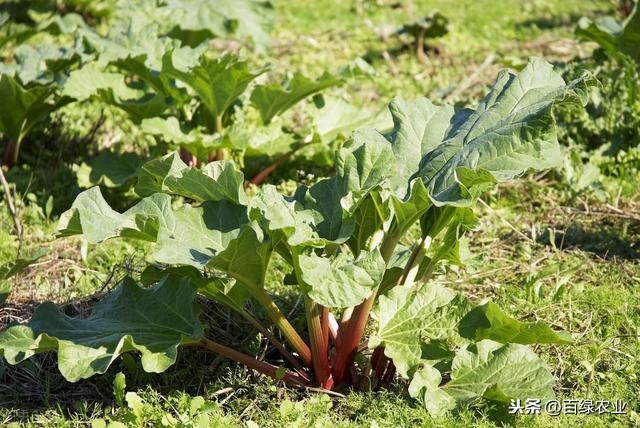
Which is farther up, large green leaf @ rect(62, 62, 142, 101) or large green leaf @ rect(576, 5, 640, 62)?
large green leaf @ rect(62, 62, 142, 101)

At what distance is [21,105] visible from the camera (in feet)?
15.5

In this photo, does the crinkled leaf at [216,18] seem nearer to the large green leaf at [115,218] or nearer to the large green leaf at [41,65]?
the large green leaf at [41,65]

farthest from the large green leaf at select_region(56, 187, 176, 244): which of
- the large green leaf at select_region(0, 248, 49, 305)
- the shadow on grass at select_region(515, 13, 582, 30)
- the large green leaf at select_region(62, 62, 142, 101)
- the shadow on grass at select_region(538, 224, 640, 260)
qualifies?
the shadow on grass at select_region(515, 13, 582, 30)

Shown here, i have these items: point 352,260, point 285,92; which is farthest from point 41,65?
point 352,260

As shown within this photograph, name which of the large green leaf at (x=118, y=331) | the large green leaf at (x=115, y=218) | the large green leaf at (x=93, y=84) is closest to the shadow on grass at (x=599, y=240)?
the large green leaf at (x=118, y=331)

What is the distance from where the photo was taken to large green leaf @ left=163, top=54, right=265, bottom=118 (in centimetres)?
426

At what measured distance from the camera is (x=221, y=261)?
2695 millimetres

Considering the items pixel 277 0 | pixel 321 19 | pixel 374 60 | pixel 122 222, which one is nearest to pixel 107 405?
pixel 122 222

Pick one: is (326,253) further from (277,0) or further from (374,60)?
(277,0)

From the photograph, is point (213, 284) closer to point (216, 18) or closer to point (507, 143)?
point (507, 143)

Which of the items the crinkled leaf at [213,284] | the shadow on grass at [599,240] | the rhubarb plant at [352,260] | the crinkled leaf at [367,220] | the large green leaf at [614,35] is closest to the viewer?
the rhubarb plant at [352,260]

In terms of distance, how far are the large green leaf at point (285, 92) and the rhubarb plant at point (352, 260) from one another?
155 cm

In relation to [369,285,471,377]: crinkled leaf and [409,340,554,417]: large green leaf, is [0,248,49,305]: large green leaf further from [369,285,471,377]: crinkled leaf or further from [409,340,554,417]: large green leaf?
[409,340,554,417]: large green leaf

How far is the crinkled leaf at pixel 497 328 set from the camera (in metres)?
2.81
